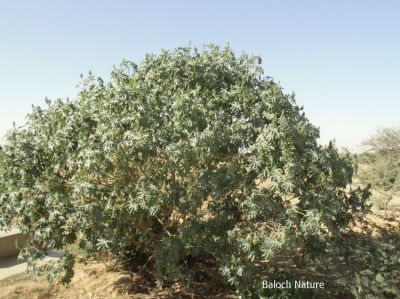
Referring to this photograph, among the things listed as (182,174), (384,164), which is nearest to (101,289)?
(182,174)

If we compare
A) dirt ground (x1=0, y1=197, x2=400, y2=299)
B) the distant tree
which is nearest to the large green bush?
dirt ground (x1=0, y1=197, x2=400, y2=299)

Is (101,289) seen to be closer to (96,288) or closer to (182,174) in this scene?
(96,288)

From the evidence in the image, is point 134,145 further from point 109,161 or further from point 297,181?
point 297,181

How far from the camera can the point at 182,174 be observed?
21.1ft

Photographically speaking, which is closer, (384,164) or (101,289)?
(101,289)

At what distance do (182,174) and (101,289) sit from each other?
4.48 m

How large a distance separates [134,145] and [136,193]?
889mm

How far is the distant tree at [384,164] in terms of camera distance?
19.2 m

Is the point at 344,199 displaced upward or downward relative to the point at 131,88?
downward

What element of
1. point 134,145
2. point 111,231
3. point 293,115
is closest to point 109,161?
point 134,145

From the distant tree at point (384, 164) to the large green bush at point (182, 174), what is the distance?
13.0 metres

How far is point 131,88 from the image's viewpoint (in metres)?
7.26

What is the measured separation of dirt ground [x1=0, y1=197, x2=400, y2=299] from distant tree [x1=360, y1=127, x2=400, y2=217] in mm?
11391

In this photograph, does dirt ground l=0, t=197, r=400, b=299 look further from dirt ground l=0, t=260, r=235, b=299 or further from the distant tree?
the distant tree
